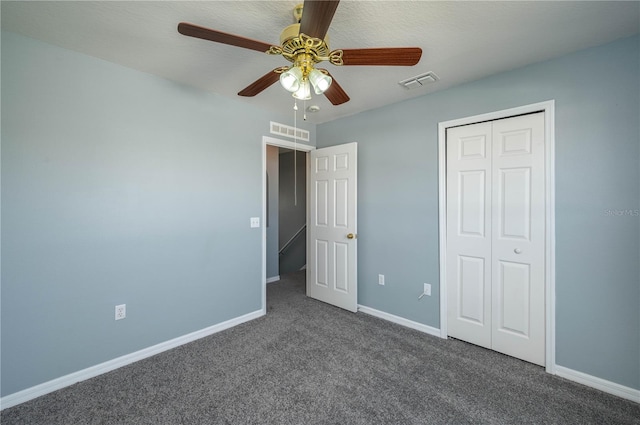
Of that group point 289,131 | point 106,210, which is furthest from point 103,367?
point 289,131

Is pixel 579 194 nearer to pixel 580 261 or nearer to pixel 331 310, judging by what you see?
pixel 580 261

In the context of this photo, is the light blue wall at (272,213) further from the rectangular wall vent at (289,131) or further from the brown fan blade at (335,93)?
the brown fan blade at (335,93)

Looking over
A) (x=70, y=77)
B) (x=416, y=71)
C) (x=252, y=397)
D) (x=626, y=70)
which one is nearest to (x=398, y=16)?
(x=416, y=71)

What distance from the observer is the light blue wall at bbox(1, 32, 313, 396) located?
70.4 inches

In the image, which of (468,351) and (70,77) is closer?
(70,77)

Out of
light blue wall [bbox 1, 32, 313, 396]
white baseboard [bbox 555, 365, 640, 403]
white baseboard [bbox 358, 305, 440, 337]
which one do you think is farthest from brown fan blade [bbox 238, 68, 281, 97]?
white baseboard [bbox 555, 365, 640, 403]

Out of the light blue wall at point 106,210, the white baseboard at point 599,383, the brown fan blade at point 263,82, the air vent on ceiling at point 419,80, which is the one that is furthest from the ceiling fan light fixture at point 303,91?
the white baseboard at point 599,383

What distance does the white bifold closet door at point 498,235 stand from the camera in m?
2.16

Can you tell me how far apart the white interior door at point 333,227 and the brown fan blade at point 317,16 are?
1991 mm

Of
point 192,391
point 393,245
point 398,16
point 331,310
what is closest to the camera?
point 398,16

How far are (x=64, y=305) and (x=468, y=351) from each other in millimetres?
3269

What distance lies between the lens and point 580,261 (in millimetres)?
1964

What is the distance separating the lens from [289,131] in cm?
340

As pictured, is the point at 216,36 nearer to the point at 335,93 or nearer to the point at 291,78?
the point at 291,78
